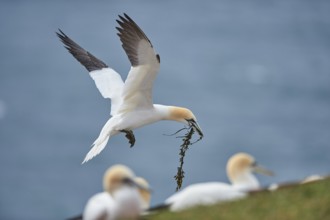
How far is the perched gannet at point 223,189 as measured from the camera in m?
8.38

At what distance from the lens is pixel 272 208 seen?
820 centimetres

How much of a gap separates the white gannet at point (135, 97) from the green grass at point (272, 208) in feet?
16.9

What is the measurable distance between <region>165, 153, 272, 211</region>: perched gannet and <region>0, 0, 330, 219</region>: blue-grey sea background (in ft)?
167

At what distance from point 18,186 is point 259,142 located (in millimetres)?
15995

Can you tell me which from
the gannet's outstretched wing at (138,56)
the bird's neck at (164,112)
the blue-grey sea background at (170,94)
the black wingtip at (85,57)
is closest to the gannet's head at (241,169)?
the gannet's outstretched wing at (138,56)

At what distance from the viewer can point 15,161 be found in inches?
3307

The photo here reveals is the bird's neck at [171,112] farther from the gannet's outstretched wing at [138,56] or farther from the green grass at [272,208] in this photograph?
the green grass at [272,208]

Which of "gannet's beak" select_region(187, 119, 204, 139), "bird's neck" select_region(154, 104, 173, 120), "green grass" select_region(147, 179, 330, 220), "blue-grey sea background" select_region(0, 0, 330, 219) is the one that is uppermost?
"blue-grey sea background" select_region(0, 0, 330, 219)

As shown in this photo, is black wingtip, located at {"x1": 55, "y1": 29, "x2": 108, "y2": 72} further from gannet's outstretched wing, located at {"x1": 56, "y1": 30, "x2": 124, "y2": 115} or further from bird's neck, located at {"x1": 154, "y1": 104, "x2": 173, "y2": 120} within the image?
bird's neck, located at {"x1": 154, "y1": 104, "x2": 173, "y2": 120}

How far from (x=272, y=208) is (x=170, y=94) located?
8276 cm

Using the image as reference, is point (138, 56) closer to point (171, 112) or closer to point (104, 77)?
point (171, 112)

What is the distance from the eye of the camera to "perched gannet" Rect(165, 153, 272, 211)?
8375mm

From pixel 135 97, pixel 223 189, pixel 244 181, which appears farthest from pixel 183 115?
pixel 223 189

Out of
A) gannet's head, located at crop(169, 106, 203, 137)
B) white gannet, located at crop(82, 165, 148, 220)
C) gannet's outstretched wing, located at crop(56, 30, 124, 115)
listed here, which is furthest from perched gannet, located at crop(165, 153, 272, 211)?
gannet's outstretched wing, located at crop(56, 30, 124, 115)
